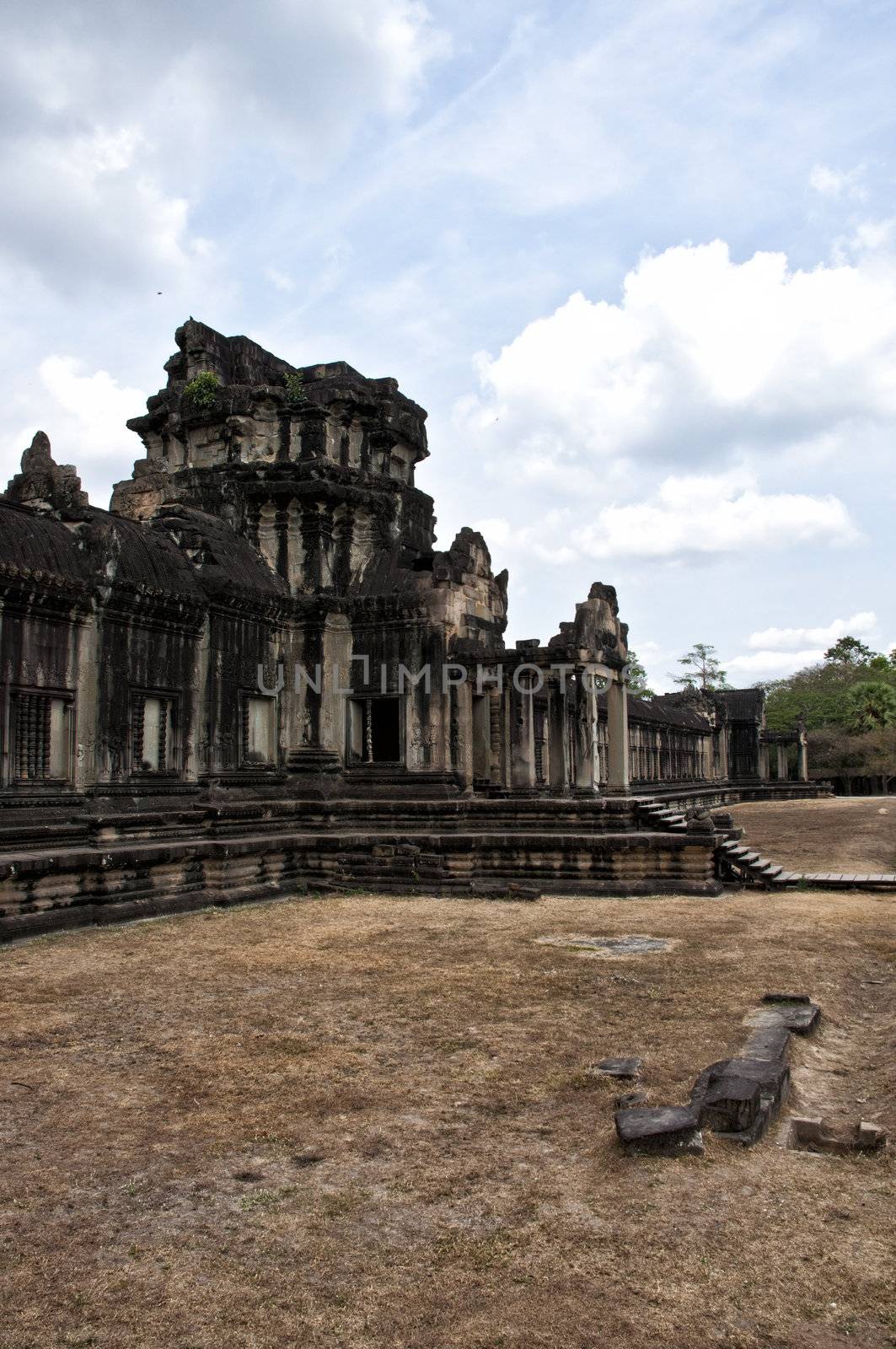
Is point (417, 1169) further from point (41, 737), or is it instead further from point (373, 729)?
point (373, 729)

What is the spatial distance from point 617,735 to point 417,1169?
47.4 ft

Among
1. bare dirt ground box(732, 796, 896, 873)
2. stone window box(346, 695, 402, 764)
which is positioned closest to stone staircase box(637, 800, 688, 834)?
bare dirt ground box(732, 796, 896, 873)

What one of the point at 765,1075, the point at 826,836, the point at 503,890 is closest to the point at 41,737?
the point at 503,890

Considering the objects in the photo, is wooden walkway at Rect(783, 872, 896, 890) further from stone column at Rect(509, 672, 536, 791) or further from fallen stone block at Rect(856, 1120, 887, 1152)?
fallen stone block at Rect(856, 1120, 887, 1152)

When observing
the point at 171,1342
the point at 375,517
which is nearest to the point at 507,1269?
the point at 171,1342

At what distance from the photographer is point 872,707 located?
58.4m

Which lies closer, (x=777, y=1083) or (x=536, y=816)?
(x=777, y=1083)

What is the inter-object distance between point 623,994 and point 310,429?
13.0 meters

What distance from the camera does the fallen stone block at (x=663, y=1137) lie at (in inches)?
174

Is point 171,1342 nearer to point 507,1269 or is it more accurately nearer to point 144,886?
point 507,1269

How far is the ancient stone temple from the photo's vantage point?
12.2 m

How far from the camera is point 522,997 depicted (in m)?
7.48

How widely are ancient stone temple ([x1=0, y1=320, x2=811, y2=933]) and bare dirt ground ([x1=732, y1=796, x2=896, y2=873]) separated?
4403 millimetres

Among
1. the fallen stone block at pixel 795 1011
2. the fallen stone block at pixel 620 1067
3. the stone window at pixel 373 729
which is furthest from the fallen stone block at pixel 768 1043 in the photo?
the stone window at pixel 373 729
